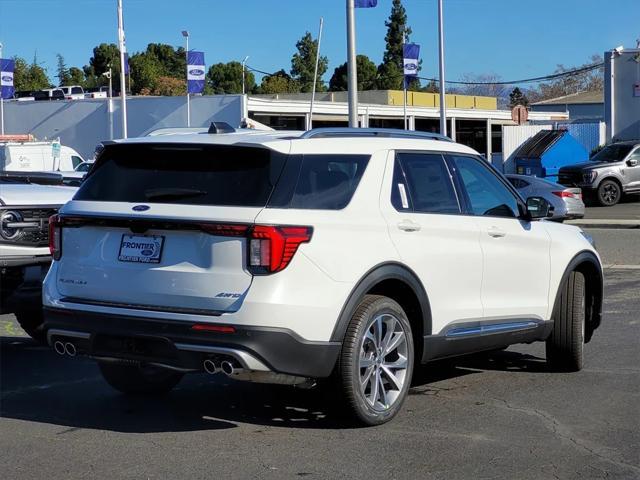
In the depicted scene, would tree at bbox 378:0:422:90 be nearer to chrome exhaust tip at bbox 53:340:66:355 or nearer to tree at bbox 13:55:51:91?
tree at bbox 13:55:51:91

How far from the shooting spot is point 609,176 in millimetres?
31828

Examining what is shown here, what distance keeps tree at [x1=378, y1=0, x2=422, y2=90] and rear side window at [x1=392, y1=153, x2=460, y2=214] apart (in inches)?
3552

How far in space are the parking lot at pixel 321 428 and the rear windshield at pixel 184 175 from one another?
1466 mm

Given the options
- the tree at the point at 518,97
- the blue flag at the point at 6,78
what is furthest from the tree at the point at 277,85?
the blue flag at the point at 6,78

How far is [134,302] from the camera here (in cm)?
600

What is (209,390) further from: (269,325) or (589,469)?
(589,469)

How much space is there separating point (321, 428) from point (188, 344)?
1.16 m

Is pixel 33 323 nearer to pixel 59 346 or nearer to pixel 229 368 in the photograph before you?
pixel 59 346

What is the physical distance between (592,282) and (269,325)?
3.87 meters

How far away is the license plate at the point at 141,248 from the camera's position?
597cm

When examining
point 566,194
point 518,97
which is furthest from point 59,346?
point 518,97

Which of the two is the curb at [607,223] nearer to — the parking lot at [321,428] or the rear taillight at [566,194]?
the rear taillight at [566,194]

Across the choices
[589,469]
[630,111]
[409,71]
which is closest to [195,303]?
[589,469]

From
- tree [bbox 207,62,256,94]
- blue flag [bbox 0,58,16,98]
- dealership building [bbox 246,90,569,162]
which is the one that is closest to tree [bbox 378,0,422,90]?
tree [bbox 207,62,256,94]
